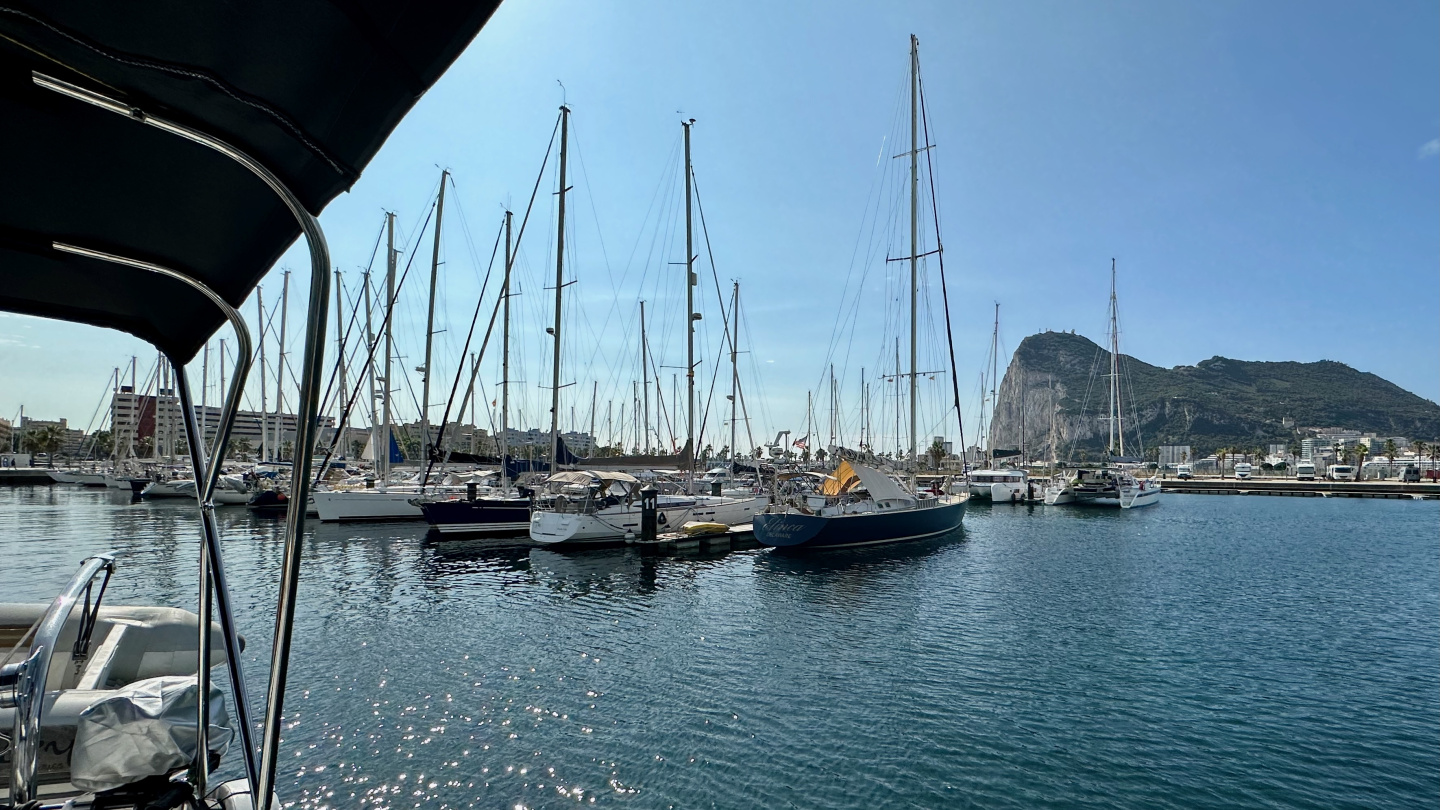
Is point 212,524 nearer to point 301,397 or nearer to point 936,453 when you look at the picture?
point 301,397

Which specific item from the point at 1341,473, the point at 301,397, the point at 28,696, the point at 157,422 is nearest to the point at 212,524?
the point at 28,696

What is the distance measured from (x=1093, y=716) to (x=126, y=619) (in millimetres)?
12154

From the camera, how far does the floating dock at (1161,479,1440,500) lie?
6391cm

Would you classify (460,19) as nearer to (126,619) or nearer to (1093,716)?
(126,619)

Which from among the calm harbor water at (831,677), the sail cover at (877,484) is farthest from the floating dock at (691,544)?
the sail cover at (877,484)

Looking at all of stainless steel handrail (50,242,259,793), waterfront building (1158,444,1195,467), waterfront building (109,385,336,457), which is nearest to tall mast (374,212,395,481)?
waterfront building (109,385,336,457)

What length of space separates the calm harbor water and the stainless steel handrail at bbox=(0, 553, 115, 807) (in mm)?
5211

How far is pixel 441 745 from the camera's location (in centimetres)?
890

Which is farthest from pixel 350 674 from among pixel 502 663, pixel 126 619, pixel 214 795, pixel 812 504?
pixel 812 504

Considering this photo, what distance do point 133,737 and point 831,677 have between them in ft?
34.2

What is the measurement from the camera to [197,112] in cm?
181

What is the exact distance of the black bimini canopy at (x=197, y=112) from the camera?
1.54 metres

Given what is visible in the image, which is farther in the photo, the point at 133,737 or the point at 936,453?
the point at 936,453

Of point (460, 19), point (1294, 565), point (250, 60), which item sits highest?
point (460, 19)
